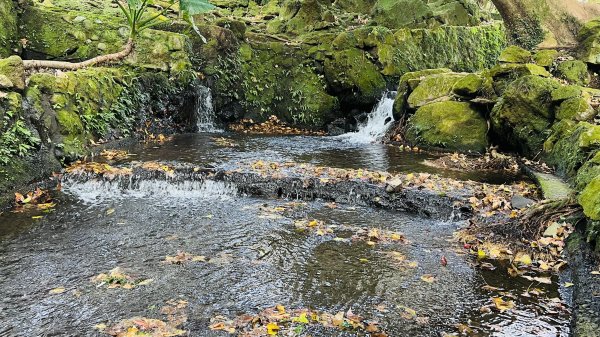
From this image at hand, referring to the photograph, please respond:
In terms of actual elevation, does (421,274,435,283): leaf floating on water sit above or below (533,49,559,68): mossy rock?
below

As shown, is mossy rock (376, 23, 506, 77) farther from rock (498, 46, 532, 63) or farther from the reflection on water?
the reflection on water

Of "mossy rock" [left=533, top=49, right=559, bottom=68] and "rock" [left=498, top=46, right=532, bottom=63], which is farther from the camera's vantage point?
"mossy rock" [left=533, top=49, right=559, bottom=68]

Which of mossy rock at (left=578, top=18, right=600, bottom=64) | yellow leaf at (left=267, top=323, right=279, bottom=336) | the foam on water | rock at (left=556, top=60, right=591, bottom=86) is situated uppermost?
mossy rock at (left=578, top=18, right=600, bottom=64)

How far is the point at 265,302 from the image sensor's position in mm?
3936

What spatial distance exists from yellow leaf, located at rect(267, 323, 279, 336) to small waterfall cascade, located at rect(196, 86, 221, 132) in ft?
35.4

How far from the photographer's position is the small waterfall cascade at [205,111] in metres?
13.8

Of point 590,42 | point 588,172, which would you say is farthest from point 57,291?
point 590,42

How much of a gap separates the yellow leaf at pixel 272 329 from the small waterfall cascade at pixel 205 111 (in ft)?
35.4

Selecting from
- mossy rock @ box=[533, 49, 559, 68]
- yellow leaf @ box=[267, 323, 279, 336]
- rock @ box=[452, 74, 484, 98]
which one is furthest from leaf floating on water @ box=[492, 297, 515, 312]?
mossy rock @ box=[533, 49, 559, 68]

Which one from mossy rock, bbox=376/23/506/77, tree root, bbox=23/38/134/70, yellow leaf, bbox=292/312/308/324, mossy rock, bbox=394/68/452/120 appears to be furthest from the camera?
mossy rock, bbox=376/23/506/77

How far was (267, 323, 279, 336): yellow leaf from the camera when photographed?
339 centimetres

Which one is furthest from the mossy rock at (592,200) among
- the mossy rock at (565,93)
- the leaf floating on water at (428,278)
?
the mossy rock at (565,93)

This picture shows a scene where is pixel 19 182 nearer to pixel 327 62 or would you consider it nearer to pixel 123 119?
pixel 123 119

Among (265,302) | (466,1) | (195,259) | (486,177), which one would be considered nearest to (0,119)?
(195,259)
